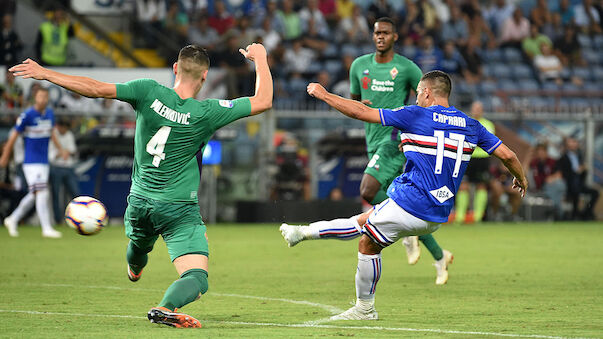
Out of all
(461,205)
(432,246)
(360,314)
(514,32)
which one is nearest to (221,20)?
(461,205)

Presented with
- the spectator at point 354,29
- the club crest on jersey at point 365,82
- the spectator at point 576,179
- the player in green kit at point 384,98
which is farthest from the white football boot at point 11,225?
the spectator at point 576,179

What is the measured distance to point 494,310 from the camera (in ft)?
26.0

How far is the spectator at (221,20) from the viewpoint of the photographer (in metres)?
25.0

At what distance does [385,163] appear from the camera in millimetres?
10117

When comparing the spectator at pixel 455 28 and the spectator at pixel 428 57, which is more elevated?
the spectator at pixel 455 28

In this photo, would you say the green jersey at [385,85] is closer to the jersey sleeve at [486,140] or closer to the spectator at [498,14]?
the jersey sleeve at [486,140]

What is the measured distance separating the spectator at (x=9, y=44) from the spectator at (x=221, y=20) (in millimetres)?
5150

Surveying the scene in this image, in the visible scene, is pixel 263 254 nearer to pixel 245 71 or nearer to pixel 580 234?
pixel 580 234

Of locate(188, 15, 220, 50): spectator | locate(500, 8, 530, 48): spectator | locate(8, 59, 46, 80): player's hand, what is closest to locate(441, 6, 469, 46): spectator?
locate(500, 8, 530, 48): spectator

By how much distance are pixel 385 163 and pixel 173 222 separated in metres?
3.80

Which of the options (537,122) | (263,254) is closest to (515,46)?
(537,122)

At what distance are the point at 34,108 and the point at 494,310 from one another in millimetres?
10258

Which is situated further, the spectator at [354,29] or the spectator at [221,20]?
the spectator at [354,29]

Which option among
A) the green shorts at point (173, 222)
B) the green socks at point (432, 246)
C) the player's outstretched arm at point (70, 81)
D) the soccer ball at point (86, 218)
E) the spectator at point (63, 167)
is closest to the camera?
the player's outstretched arm at point (70, 81)
